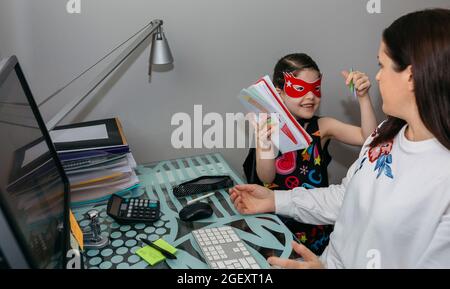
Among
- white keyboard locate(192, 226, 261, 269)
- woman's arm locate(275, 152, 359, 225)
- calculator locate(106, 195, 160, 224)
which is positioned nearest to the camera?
white keyboard locate(192, 226, 261, 269)

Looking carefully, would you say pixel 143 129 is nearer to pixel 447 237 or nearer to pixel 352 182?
pixel 352 182

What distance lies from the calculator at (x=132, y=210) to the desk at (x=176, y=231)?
2 cm

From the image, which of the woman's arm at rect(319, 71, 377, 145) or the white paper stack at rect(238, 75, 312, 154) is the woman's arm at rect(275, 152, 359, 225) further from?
the woman's arm at rect(319, 71, 377, 145)

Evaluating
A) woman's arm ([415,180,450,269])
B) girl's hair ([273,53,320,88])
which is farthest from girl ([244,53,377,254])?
woman's arm ([415,180,450,269])


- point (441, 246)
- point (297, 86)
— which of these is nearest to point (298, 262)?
point (441, 246)

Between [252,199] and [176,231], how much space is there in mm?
247

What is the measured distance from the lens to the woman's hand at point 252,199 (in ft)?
3.67

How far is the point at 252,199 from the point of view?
3.76ft

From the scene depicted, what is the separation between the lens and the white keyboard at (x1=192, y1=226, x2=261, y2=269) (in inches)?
34.7

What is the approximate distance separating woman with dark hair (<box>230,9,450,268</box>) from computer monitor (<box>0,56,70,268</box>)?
0.46 meters

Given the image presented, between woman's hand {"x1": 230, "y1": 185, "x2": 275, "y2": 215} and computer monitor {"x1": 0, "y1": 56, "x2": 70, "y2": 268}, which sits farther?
woman's hand {"x1": 230, "y1": 185, "x2": 275, "y2": 215}

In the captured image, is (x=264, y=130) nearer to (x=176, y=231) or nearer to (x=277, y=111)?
(x=277, y=111)
